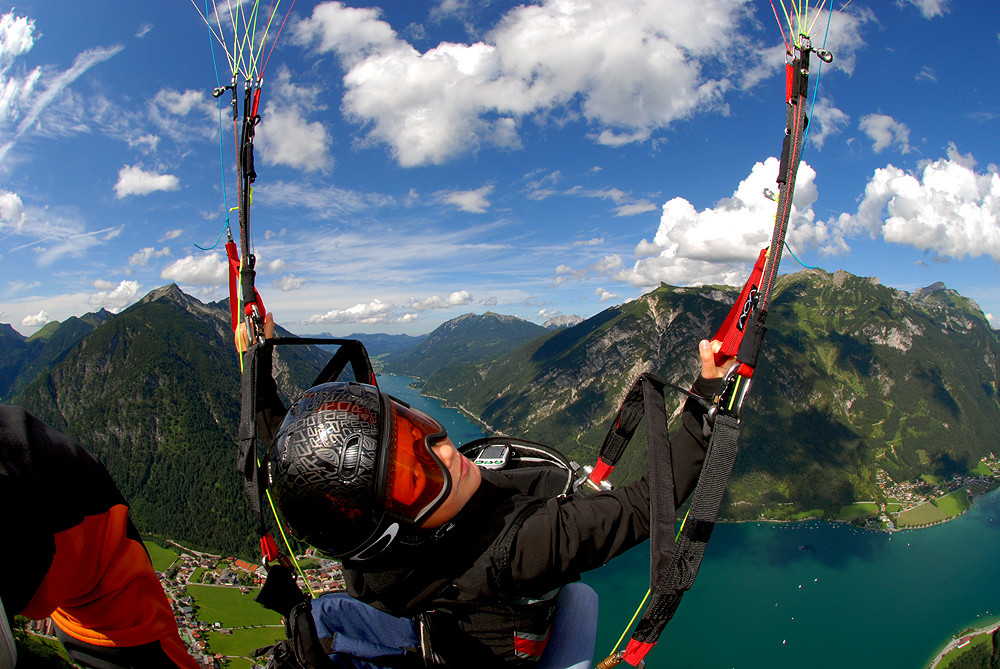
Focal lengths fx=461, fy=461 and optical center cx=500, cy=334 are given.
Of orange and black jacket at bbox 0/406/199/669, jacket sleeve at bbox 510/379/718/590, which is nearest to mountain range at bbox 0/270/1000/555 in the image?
orange and black jacket at bbox 0/406/199/669

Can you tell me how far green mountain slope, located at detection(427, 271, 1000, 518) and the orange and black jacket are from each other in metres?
109

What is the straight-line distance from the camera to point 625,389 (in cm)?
13188

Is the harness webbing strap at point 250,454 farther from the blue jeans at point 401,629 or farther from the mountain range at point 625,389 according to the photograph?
the mountain range at point 625,389

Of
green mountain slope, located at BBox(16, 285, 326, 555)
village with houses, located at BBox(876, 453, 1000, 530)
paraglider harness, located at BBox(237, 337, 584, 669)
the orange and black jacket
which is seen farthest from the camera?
village with houses, located at BBox(876, 453, 1000, 530)

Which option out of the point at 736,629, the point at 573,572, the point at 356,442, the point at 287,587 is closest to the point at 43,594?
the point at 287,587

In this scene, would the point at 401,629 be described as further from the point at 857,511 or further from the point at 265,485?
the point at 857,511

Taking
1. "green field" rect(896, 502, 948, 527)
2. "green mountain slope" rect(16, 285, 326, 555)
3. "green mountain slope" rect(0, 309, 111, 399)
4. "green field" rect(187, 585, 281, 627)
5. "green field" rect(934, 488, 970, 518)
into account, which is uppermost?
"green mountain slope" rect(0, 309, 111, 399)

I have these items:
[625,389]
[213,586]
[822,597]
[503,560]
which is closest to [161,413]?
[213,586]

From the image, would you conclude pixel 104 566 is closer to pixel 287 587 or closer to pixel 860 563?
pixel 287 587

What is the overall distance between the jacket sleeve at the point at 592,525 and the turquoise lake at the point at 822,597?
5591 cm

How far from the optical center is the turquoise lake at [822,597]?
49.0 meters

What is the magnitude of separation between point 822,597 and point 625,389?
74201 millimetres

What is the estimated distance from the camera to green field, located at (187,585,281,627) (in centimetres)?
4994

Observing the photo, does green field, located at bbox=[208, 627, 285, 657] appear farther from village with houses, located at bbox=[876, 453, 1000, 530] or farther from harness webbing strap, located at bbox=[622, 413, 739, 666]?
village with houses, located at bbox=[876, 453, 1000, 530]
